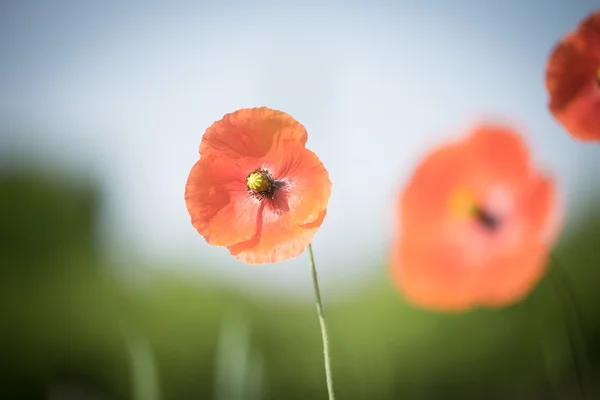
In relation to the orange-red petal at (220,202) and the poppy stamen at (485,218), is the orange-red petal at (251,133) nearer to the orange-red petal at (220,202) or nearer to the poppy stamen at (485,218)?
the orange-red petal at (220,202)

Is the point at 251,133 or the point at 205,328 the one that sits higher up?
the point at 205,328

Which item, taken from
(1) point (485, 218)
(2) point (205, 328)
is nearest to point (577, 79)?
(1) point (485, 218)

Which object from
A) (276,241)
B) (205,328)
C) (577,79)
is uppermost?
(205,328)

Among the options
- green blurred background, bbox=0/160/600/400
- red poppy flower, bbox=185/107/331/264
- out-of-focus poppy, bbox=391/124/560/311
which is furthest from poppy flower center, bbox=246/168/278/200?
green blurred background, bbox=0/160/600/400

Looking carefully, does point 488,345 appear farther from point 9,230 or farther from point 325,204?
point 9,230

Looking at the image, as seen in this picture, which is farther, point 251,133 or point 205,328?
point 205,328

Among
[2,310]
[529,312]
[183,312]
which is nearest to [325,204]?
[529,312]

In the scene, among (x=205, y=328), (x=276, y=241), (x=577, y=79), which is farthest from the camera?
(x=205, y=328)

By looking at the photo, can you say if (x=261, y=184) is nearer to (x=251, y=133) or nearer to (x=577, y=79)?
(x=251, y=133)
